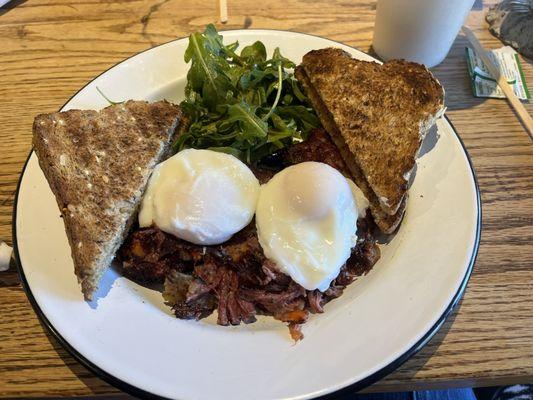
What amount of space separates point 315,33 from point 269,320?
202cm

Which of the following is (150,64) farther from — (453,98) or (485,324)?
(485,324)

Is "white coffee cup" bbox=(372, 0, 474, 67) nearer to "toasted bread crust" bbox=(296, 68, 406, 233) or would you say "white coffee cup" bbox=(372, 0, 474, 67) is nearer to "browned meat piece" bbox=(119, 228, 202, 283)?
"toasted bread crust" bbox=(296, 68, 406, 233)

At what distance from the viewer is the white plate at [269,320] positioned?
56.6 inches

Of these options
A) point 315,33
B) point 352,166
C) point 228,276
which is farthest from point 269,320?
point 315,33

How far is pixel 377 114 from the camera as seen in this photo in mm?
2096

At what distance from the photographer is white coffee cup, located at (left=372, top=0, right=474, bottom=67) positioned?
244 cm

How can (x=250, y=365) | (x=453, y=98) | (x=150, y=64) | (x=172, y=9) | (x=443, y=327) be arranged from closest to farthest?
(x=250, y=365) < (x=443, y=327) < (x=150, y=64) < (x=453, y=98) < (x=172, y=9)

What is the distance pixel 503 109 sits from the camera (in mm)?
2582

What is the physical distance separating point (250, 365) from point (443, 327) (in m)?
0.80

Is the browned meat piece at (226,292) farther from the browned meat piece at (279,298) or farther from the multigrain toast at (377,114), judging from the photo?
the multigrain toast at (377,114)

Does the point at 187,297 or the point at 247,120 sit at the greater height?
the point at 247,120

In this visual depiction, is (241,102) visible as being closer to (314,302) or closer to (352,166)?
(352,166)

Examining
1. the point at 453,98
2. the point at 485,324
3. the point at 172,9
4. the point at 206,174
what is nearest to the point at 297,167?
the point at 206,174

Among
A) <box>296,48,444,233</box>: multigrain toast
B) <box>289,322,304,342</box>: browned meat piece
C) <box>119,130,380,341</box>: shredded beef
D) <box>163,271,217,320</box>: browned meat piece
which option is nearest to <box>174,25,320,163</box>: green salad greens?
<box>296,48,444,233</box>: multigrain toast
